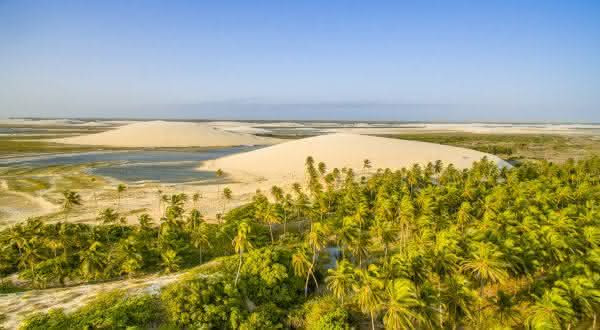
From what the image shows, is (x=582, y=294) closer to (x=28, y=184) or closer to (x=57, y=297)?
(x=57, y=297)

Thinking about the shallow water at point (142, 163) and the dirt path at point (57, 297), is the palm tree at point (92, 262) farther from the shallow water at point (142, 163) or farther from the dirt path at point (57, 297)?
the shallow water at point (142, 163)

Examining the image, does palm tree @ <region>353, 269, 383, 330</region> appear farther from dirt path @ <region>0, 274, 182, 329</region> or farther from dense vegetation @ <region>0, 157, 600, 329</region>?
dirt path @ <region>0, 274, 182, 329</region>

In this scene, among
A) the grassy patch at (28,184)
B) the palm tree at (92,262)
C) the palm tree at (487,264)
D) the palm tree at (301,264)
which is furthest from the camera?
the grassy patch at (28,184)

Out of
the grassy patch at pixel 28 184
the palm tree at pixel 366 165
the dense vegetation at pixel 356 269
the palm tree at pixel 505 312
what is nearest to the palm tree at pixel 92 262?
the dense vegetation at pixel 356 269

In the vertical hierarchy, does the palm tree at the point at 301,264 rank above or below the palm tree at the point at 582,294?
below

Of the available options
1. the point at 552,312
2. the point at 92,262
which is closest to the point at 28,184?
the point at 92,262

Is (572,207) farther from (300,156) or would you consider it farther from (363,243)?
(300,156)
